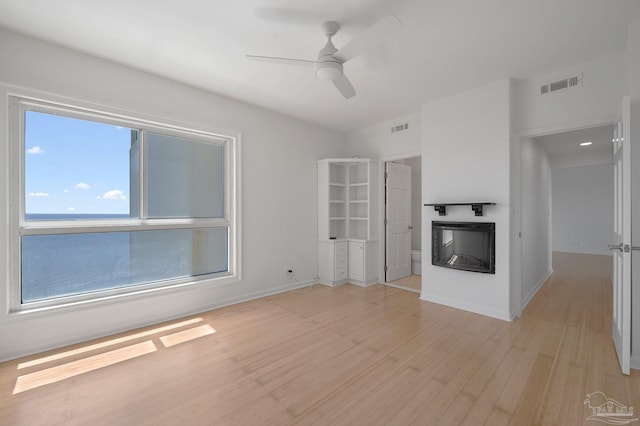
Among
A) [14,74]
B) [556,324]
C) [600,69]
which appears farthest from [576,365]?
[14,74]

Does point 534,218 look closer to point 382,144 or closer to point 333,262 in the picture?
point 382,144

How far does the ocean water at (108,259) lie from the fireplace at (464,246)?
10.4 ft

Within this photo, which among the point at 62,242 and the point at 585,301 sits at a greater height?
the point at 62,242

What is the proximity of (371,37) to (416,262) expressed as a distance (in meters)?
4.67

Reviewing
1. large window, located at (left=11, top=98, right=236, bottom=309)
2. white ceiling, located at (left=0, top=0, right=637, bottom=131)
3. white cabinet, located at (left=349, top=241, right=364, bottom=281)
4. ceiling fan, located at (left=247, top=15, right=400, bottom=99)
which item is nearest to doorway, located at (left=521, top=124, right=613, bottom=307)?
white ceiling, located at (left=0, top=0, right=637, bottom=131)

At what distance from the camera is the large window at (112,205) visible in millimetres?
2656

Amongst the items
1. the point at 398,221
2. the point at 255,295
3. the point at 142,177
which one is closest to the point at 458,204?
the point at 398,221

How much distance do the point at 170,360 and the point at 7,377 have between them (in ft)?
3.91

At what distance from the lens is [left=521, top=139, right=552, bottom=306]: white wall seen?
3.93 metres

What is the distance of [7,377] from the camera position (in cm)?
221

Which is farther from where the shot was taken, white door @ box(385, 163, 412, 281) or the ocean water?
white door @ box(385, 163, 412, 281)

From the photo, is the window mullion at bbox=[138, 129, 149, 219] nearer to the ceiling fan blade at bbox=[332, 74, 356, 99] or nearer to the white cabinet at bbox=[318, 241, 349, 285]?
the ceiling fan blade at bbox=[332, 74, 356, 99]

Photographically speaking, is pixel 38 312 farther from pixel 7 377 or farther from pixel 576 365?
pixel 576 365

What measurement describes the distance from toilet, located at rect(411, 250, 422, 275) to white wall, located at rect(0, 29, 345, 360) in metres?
2.18
